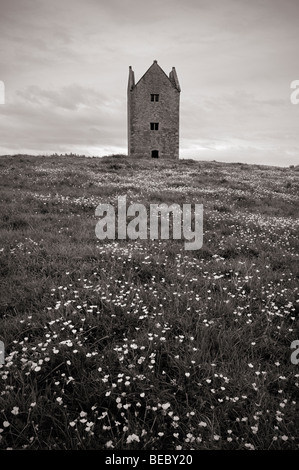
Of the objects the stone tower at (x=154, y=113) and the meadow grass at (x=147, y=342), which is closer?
the meadow grass at (x=147, y=342)

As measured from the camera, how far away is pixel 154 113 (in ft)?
153

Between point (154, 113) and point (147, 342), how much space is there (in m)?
47.3

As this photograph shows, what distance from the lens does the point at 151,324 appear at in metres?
4.50

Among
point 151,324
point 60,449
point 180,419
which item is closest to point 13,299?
point 151,324

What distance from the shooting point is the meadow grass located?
2984mm

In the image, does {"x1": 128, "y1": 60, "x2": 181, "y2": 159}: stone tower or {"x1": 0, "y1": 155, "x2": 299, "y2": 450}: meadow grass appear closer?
{"x1": 0, "y1": 155, "x2": 299, "y2": 450}: meadow grass

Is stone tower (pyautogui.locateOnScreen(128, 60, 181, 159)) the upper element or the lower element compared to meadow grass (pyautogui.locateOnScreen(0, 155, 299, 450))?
upper

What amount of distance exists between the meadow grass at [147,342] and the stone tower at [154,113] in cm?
4060

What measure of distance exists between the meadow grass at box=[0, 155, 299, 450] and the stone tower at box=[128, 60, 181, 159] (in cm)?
4060

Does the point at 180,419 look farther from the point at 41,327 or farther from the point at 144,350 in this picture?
the point at 41,327

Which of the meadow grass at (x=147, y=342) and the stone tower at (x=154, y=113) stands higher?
the stone tower at (x=154, y=113)

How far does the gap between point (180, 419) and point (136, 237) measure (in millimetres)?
5868

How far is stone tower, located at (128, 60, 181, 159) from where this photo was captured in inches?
1823

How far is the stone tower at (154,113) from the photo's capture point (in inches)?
1823
